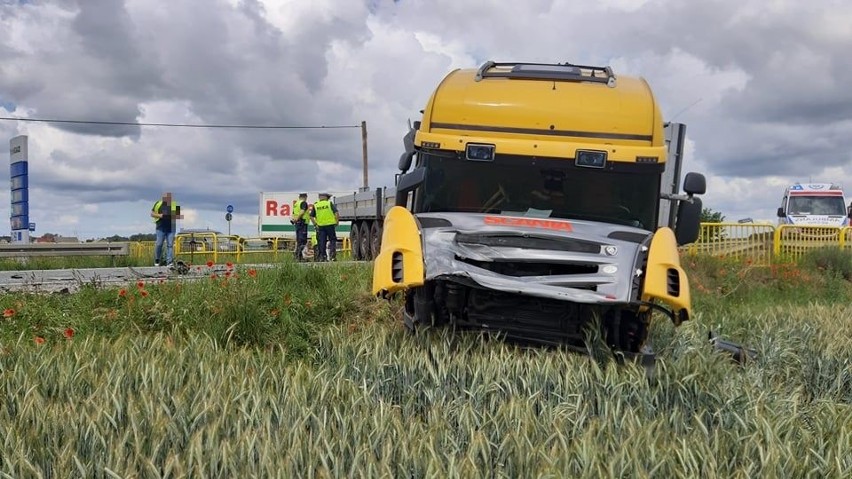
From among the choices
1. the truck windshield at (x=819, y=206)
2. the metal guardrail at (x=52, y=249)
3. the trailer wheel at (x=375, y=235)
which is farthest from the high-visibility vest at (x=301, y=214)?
the truck windshield at (x=819, y=206)

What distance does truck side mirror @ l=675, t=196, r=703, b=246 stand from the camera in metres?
6.84

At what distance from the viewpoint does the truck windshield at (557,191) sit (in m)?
6.52

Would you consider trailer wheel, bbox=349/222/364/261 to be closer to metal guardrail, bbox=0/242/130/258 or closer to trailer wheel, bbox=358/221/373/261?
trailer wheel, bbox=358/221/373/261

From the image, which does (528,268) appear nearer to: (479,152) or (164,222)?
(479,152)

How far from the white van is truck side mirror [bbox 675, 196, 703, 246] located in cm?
2226

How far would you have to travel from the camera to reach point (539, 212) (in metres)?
6.52

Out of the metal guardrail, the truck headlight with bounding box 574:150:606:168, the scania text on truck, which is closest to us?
the scania text on truck

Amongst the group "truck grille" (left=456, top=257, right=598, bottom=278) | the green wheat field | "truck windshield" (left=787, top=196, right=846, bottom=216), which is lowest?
the green wheat field

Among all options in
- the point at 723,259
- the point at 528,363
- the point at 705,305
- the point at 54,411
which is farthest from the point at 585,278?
the point at 723,259

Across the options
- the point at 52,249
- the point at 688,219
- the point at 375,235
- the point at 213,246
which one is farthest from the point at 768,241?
the point at 213,246

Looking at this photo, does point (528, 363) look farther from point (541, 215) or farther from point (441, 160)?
point (441, 160)

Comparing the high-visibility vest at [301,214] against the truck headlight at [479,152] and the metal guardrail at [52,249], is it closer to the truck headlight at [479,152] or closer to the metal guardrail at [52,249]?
the metal guardrail at [52,249]

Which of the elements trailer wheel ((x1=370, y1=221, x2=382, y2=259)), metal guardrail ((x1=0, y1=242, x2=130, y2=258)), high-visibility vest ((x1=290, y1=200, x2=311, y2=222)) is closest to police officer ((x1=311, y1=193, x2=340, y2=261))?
trailer wheel ((x1=370, y1=221, x2=382, y2=259))

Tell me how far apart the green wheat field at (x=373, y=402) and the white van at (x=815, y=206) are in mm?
20945
